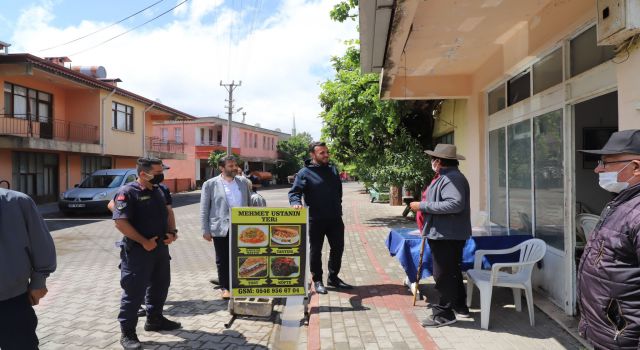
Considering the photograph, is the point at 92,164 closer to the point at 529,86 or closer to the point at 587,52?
the point at 529,86

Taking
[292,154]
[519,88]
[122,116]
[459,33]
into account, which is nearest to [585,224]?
[519,88]

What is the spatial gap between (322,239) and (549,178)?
2704 mm

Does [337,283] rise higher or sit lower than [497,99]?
lower

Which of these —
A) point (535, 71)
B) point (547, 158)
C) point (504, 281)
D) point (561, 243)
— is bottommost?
point (504, 281)

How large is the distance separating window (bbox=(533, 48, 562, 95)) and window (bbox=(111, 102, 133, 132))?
22.5m

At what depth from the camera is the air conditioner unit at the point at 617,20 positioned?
3.13 metres

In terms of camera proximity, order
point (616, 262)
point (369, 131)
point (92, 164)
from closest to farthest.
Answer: point (616, 262) < point (369, 131) < point (92, 164)

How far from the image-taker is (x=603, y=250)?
2.15 meters

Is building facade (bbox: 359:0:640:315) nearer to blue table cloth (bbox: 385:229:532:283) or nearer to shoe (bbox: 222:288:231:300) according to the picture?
blue table cloth (bbox: 385:229:532:283)

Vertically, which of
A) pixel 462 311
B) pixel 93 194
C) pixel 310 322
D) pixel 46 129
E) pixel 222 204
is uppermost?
pixel 46 129

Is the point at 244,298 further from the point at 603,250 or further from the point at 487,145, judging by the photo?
the point at 487,145

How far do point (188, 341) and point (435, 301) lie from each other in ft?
9.15

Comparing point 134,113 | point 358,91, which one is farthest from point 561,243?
point 134,113

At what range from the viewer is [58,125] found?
68.2 feet
